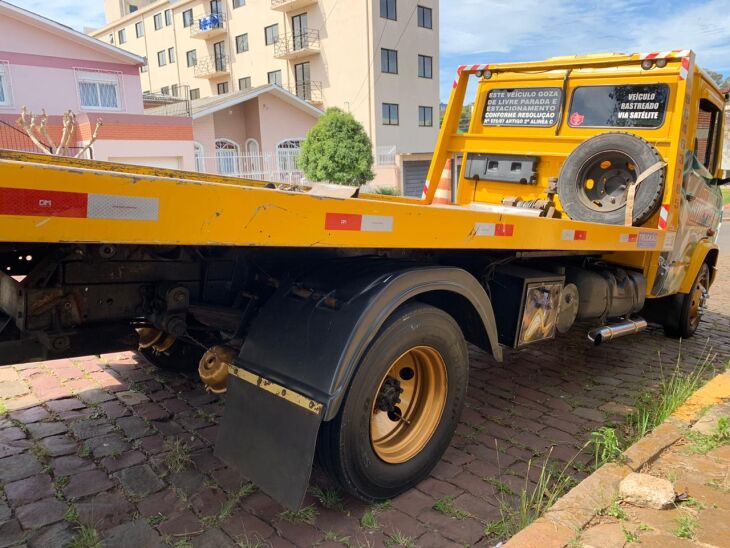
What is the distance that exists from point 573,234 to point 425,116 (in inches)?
1328

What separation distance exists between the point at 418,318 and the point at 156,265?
48.7 inches

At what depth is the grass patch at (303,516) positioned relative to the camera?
97.9 inches

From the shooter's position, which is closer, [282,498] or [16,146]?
[282,498]

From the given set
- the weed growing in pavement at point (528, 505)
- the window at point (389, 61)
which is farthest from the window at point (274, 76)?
the weed growing in pavement at point (528, 505)

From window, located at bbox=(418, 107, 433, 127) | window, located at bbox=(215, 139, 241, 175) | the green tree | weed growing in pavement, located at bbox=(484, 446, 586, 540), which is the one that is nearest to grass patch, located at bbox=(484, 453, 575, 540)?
weed growing in pavement, located at bbox=(484, 446, 586, 540)

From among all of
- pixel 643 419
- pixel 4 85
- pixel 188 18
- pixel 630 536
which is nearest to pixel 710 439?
pixel 643 419

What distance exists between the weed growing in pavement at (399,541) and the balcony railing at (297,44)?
34.9 meters

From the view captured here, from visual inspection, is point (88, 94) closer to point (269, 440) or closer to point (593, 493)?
point (269, 440)

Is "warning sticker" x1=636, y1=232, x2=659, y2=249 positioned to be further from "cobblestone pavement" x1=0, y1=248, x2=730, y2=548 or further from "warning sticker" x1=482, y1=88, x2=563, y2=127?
"warning sticker" x1=482, y1=88, x2=563, y2=127

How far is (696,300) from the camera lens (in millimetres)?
5789

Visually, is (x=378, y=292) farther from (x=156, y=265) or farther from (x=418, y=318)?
(x=156, y=265)

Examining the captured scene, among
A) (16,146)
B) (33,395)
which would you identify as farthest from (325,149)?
(33,395)

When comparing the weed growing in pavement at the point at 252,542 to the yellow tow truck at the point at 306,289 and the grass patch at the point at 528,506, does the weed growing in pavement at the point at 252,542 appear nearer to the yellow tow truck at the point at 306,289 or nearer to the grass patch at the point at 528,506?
the yellow tow truck at the point at 306,289

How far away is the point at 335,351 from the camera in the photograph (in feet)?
7.42
